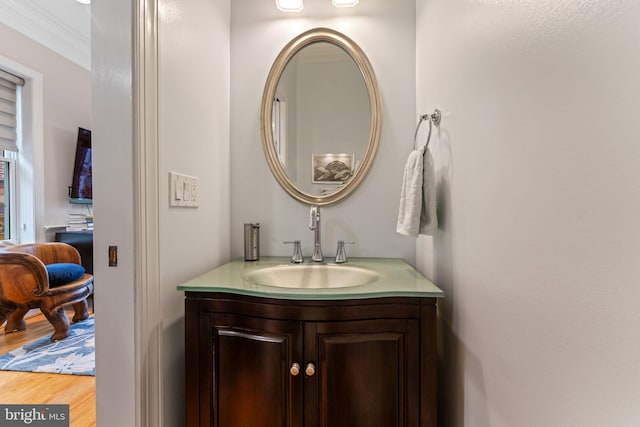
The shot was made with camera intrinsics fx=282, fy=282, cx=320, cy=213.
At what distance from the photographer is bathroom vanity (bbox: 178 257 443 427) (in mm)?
831

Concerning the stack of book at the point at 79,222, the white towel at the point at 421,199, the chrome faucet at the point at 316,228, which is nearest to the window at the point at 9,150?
the stack of book at the point at 79,222

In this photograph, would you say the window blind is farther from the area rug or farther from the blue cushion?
the area rug

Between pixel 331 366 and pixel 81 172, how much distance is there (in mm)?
3538

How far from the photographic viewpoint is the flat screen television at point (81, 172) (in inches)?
119

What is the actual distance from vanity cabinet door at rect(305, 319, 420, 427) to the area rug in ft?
5.23

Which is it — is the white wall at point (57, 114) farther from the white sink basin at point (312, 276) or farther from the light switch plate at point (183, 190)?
the white sink basin at point (312, 276)

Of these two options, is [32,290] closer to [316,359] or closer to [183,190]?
[183,190]

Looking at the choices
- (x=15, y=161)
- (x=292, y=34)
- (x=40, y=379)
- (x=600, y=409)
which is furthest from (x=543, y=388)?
(x=15, y=161)

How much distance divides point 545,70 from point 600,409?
0.54 meters

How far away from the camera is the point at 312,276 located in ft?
4.07

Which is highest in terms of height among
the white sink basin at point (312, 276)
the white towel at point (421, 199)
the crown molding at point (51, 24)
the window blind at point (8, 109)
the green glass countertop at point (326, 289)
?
the crown molding at point (51, 24)

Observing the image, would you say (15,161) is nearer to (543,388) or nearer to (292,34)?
(292,34)

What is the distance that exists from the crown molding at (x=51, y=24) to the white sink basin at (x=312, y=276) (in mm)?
2916

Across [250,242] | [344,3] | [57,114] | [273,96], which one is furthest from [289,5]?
[57,114]
